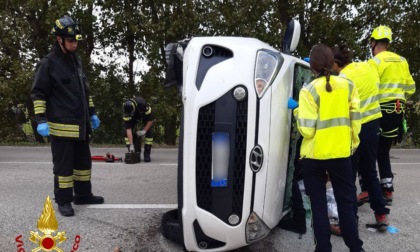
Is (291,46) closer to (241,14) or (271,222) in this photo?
(271,222)

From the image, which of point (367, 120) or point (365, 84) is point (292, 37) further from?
point (367, 120)

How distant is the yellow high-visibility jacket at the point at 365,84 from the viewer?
340 cm

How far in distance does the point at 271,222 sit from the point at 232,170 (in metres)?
0.50

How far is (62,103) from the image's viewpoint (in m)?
3.76

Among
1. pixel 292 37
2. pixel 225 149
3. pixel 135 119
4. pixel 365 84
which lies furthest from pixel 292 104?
pixel 135 119

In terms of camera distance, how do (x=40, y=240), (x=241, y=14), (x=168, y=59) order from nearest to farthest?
(x=40, y=240), (x=168, y=59), (x=241, y=14)

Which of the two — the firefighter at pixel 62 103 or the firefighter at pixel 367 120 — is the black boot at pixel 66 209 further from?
the firefighter at pixel 367 120

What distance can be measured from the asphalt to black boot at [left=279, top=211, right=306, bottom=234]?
5 centimetres

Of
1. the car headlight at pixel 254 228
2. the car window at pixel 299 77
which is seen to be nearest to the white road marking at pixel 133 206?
the car headlight at pixel 254 228

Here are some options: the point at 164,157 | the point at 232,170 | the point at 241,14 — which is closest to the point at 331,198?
the point at 232,170

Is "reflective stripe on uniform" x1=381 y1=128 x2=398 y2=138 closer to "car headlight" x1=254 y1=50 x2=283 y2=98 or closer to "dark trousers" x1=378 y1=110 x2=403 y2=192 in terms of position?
"dark trousers" x1=378 y1=110 x2=403 y2=192

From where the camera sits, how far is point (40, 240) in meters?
2.13

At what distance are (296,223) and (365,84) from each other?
1326 millimetres

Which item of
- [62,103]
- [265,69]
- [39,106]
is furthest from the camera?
[62,103]
